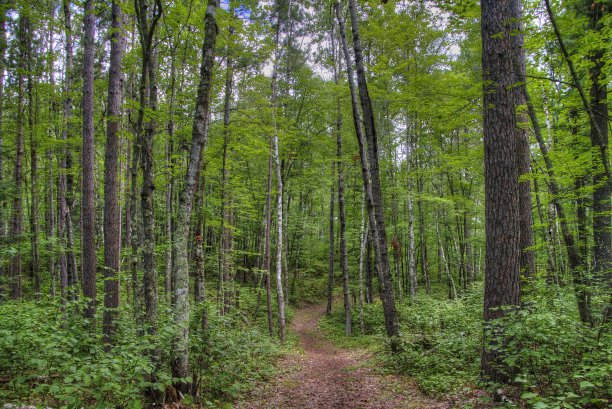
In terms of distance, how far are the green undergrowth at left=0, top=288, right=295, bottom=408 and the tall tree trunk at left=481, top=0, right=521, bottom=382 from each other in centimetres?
433

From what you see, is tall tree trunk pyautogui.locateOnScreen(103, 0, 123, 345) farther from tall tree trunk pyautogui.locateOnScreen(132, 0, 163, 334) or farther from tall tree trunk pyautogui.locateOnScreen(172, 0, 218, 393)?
tall tree trunk pyautogui.locateOnScreen(172, 0, 218, 393)

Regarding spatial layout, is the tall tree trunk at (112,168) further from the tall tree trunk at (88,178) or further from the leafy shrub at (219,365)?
the leafy shrub at (219,365)

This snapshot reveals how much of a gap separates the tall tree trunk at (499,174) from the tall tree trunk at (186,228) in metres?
4.46

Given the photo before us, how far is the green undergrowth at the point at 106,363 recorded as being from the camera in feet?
11.4

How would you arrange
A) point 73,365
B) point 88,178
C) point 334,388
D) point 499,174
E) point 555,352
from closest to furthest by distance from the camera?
1. point 73,365
2. point 555,352
3. point 499,174
4. point 334,388
5. point 88,178

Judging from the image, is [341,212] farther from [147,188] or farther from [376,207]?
[147,188]

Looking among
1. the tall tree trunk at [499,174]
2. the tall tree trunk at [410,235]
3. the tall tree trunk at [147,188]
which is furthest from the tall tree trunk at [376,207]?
the tall tree trunk at [410,235]

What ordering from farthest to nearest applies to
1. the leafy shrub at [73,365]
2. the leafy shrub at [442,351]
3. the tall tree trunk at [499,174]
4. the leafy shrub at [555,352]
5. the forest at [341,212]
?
the leafy shrub at [442,351]
the tall tree trunk at [499,174]
the forest at [341,212]
the leafy shrub at [555,352]
the leafy shrub at [73,365]

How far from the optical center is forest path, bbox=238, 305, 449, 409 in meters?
5.76

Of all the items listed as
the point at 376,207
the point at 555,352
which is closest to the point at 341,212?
the point at 376,207

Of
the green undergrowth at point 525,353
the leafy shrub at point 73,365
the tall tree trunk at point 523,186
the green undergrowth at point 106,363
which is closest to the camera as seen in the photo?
the leafy shrub at point 73,365

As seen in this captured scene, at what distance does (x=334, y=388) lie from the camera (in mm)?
7047

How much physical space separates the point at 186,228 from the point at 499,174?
4.90 metres

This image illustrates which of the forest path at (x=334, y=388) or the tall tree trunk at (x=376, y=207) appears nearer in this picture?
the forest path at (x=334, y=388)
